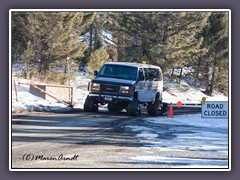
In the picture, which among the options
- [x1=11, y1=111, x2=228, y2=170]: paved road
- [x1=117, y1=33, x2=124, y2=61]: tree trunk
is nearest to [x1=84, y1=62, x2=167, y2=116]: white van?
[x1=11, y1=111, x2=228, y2=170]: paved road

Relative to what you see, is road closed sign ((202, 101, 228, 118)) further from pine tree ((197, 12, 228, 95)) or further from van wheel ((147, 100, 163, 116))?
pine tree ((197, 12, 228, 95))

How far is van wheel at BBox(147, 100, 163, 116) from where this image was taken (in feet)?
64.7

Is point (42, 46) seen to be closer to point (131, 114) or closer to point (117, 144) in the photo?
point (131, 114)

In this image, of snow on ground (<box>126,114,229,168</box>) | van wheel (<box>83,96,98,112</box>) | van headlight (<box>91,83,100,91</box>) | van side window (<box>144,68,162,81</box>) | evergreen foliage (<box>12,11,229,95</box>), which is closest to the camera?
snow on ground (<box>126,114,229,168</box>)

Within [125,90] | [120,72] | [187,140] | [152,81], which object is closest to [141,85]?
[120,72]

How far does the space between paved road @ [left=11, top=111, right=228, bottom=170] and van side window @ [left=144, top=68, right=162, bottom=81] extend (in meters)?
3.76

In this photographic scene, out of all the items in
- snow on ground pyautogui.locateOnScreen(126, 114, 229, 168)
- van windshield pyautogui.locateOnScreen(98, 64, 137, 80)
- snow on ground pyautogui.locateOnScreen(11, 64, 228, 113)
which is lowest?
snow on ground pyautogui.locateOnScreen(126, 114, 229, 168)

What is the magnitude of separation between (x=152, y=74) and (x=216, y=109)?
7257 mm

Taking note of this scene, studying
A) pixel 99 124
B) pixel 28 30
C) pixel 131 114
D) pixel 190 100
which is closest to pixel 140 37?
pixel 190 100

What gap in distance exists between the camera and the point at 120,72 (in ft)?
62.3

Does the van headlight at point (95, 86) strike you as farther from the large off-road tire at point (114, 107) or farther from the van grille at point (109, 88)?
the large off-road tire at point (114, 107)

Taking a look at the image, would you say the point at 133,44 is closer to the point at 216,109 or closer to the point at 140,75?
the point at 140,75

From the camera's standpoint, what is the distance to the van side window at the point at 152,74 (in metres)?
19.9

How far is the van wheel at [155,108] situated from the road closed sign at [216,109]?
17.0 feet
